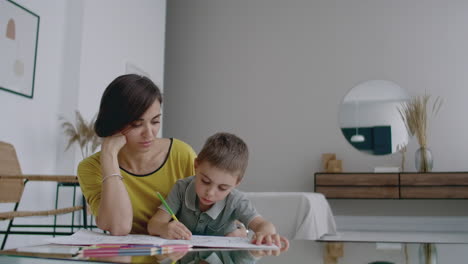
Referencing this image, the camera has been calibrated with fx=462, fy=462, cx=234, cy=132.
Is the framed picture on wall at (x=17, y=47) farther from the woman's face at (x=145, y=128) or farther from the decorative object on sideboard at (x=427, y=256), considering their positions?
the decorative object on sideboard at (x=427, y=256)

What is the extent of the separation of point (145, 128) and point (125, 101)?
94mm

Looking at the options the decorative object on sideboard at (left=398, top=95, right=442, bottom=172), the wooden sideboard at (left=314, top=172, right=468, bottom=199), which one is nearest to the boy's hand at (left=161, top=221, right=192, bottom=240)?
the wooden sideboard at (left=314, top=172, right=468, bottom=199)

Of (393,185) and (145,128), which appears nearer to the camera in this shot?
(145,128)

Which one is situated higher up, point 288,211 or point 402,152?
point 402,152

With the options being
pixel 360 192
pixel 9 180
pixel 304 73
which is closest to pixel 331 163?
pixel 360 192

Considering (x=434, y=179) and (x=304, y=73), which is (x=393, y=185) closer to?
(x=434, y=179)

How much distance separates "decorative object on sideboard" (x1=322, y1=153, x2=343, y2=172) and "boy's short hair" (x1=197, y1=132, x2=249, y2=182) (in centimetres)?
495

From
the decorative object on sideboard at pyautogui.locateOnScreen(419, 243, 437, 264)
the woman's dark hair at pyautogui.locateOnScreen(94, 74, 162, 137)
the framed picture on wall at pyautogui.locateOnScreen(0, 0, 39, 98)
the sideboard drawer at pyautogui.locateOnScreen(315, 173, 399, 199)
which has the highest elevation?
the framed picture on wall at pyautogui.locateOnScreen(0, 0, 39, 98)

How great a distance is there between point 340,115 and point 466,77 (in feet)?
5.42

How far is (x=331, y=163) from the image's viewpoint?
19.6 feet

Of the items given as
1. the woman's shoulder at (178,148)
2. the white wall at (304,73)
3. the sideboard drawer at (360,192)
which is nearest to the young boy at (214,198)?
the woman's shoulder at (178,148)

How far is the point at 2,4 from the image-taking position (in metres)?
3.83

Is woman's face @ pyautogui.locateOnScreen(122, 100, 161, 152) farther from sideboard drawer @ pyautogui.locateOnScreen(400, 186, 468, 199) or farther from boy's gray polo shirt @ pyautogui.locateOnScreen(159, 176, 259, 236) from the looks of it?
sideboard drawer @ pyautogui.locateOnScreen(400, 186, 468, 199)

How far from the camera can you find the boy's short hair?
1104mm
